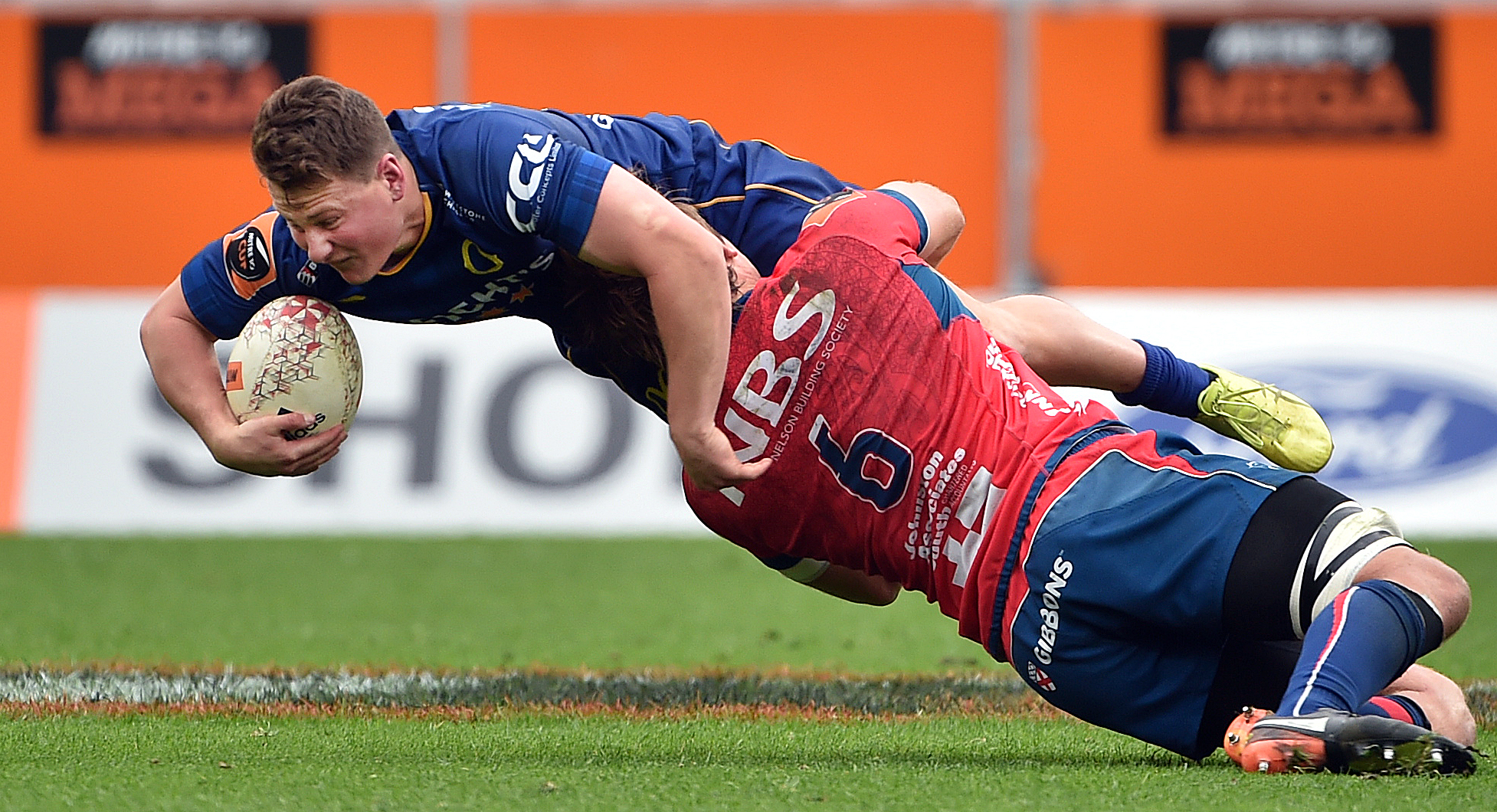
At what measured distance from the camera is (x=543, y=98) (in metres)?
14.4

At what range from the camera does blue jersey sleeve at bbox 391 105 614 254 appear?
387 centimetres

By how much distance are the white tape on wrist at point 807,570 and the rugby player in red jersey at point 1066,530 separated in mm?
103

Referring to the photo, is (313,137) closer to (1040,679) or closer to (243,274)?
(243,274)

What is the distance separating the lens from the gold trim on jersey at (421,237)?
13.7 ft

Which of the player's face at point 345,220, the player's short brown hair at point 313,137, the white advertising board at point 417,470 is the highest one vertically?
the player's short brown hair at point 313,137

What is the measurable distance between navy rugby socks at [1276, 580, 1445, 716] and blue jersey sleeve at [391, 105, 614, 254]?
1716mm

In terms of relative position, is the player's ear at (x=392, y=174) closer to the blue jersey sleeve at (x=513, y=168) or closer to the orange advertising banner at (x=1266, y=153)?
the blue jersey sleeve at (x=513, y=168)

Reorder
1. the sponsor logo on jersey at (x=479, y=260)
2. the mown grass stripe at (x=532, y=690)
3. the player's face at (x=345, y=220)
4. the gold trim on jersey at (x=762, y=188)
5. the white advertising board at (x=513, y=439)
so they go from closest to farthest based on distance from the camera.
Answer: the player's face at (x=345, y=220)
the sponsor logo on jersey at (x=479, y=260)
the gold trim on jersey at (x=762, y=188)
the mown grass stripe at (x=532, y=690)
the white advertising board at (x=513, y=439)

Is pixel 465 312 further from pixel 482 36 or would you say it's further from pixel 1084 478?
pixel 482 36

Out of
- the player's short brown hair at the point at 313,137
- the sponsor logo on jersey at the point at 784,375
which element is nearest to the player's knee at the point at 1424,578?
the sponsor logo on jersey at the point at 784,375

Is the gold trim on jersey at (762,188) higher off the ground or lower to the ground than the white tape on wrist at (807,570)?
higher

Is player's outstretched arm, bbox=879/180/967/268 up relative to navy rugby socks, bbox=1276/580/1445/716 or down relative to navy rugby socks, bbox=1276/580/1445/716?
up

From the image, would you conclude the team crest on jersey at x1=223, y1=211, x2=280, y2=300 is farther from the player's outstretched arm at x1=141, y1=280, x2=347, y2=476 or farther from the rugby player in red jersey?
the rugby player in red jersey

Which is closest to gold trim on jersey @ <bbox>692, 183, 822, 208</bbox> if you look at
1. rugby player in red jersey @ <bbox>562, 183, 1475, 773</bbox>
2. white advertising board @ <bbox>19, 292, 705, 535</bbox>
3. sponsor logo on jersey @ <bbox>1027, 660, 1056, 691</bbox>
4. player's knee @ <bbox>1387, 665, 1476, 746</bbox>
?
rugby player in red jersey @ <bbox>562, 183, 1475, 773</bbox>
